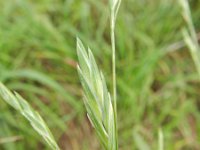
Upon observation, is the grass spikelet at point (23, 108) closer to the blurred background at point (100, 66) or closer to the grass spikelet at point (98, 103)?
the grass spikelet at point (98, 103)

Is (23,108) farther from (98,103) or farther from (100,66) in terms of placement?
(100,66)

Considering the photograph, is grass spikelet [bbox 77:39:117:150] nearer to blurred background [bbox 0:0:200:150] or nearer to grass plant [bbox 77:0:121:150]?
grass plant [bbox 77:0:121:150]

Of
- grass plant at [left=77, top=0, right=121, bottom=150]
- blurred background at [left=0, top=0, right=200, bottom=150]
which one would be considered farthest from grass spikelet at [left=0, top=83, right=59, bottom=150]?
blurred background at [left=0, top=0, right=200, bottom=150]

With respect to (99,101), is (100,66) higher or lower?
lower

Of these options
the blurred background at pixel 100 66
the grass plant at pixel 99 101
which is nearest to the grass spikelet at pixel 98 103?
the grass plant at pixel 99 101

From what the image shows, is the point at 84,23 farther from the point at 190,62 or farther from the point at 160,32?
the point at 190,62

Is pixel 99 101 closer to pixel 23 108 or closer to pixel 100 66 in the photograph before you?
pixel 23 108

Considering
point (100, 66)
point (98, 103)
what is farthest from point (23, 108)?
point (100, 66)

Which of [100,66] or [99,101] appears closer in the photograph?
[99,101]
